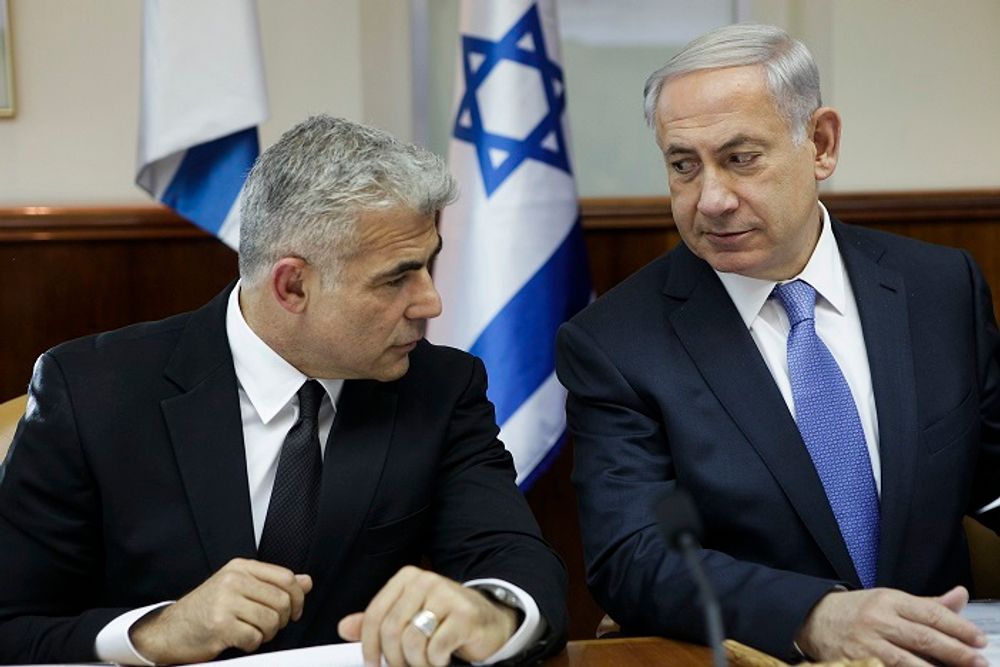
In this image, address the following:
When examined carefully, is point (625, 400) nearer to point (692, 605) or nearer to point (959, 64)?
point (692, 605)

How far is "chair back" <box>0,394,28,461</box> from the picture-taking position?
235cm

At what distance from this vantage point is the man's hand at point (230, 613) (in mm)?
1762

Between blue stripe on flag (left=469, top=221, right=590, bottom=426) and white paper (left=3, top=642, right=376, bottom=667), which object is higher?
white paper (left=3, top=642, right=376, bottom=667)

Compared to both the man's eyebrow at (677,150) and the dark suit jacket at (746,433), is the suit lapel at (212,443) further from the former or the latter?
the man's eyebrow at (677,150)

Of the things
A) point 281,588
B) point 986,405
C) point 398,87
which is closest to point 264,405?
point 281,588

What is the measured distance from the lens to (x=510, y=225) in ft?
11.1

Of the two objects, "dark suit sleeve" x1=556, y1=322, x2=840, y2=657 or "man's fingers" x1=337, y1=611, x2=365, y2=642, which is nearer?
"man's fingers" x1=337, y1=611, x2=365, y2=642

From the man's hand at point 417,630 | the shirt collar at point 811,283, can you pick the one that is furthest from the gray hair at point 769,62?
the man's hand at point 417,630

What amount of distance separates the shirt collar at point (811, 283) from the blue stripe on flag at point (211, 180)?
4.69 feet

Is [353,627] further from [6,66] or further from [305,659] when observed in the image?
[6,66]

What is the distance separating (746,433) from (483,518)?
1.40 feet

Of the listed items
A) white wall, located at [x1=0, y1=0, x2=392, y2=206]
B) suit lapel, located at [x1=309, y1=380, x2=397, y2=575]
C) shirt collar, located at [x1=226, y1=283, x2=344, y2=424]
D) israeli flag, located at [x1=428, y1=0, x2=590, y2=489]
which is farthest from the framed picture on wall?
suit lapel, located at [x1=309, y1=380, x2=397, y2=575]

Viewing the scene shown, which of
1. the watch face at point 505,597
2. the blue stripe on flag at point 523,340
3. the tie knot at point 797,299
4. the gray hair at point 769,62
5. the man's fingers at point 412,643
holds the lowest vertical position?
the blue stripe on flag at point 523,340

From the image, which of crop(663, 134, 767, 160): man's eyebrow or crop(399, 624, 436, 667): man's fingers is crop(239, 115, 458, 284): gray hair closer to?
crop(663, 134, 767, 160): man's eyebrow
